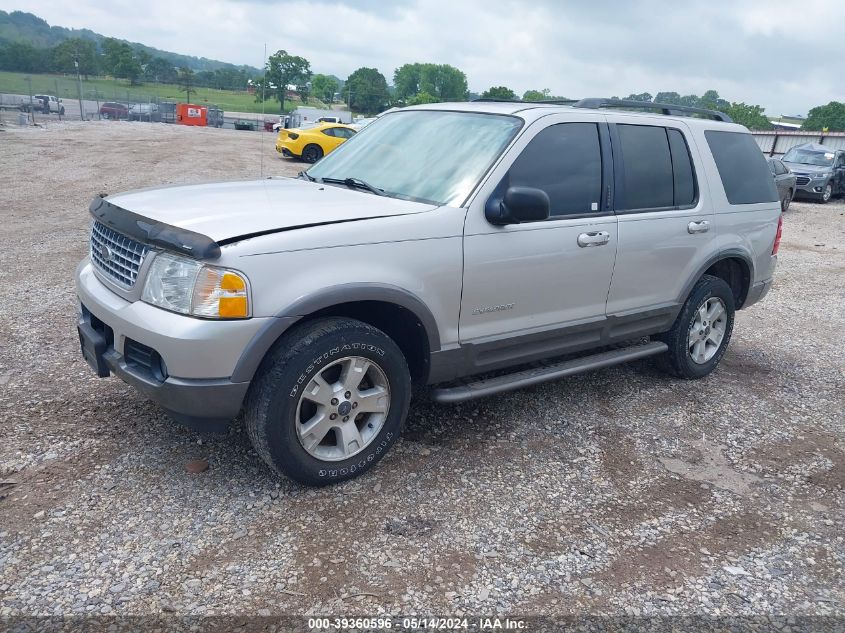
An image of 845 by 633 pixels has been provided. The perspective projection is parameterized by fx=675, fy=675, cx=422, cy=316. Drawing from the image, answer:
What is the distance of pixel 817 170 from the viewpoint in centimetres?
1984

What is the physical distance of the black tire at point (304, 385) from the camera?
3.21 meters

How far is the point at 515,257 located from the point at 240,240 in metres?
1.58

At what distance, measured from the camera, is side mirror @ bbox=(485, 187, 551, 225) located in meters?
3.62

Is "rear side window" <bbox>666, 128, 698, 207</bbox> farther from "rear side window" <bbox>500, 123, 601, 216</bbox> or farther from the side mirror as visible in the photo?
the side mirror

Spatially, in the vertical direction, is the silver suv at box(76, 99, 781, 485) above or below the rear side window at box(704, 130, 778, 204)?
below

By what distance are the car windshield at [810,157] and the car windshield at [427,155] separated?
19.9 m

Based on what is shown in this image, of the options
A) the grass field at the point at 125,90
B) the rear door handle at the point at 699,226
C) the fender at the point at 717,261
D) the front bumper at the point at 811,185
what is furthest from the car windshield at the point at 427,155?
the grass field at the point at 125,90

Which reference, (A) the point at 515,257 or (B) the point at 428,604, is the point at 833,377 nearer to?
(A) the point at 515,257

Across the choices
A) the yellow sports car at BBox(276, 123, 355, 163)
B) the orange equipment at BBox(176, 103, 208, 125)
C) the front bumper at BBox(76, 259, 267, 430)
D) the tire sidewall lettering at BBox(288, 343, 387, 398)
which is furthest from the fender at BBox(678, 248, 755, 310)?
the orange equipment at BBox(176, 103, 208, 125)

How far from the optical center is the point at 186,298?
10.0 feet

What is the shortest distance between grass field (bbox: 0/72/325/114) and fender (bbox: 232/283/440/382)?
71.7 m

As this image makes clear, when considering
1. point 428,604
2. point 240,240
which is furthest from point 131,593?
point 240,240

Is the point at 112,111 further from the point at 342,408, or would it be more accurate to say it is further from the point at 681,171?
the point at 342,408

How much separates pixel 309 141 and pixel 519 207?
20.2 m
